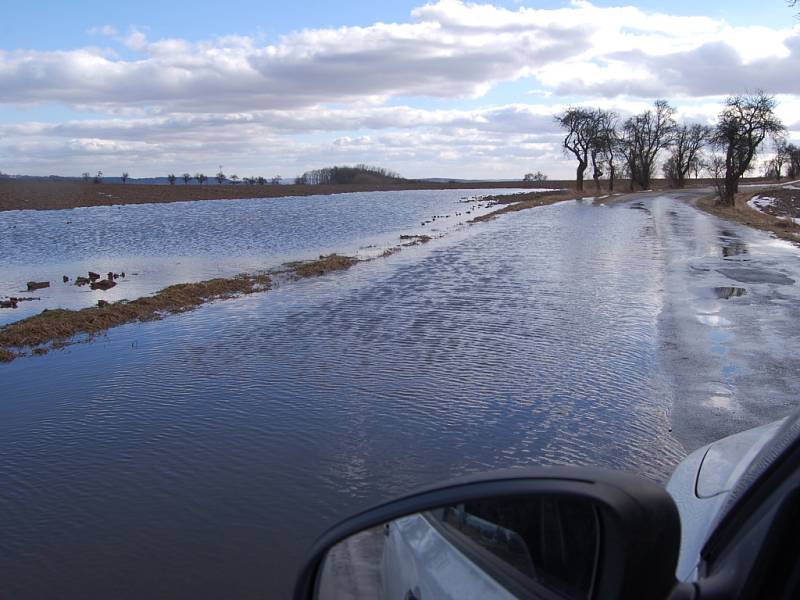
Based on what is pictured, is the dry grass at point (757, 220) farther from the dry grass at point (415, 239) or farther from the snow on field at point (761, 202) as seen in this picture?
the dry grass at point (415, 239)

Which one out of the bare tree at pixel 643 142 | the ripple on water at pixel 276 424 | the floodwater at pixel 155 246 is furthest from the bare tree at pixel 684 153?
the ripple on water at pixel 276 424

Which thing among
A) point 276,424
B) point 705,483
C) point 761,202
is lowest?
point 276,424

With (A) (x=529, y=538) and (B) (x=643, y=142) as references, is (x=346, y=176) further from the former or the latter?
(A) (x=529, y=538)

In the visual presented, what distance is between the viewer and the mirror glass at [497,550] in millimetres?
1694

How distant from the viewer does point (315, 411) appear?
305 inches

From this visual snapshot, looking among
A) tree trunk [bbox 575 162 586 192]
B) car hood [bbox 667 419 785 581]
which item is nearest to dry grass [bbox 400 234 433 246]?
car hood [bbox 667 419 785 581]

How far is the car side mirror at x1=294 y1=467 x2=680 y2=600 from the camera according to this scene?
1471 mm

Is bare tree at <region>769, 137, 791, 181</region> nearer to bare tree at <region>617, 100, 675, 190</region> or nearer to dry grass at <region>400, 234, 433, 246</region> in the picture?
bare tree at <region>617, 100, 675, 190</region>

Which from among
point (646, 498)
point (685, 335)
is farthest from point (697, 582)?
point (685, 335)

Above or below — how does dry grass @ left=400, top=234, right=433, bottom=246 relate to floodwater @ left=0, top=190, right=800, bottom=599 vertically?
above

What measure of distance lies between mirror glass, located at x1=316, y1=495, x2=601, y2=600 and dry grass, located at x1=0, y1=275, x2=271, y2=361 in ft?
32.5

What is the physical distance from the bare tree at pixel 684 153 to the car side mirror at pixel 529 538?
96.0 metres

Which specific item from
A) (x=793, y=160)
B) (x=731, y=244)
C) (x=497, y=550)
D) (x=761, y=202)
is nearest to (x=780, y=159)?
(x=793, y=160)

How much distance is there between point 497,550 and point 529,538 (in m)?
0.20
